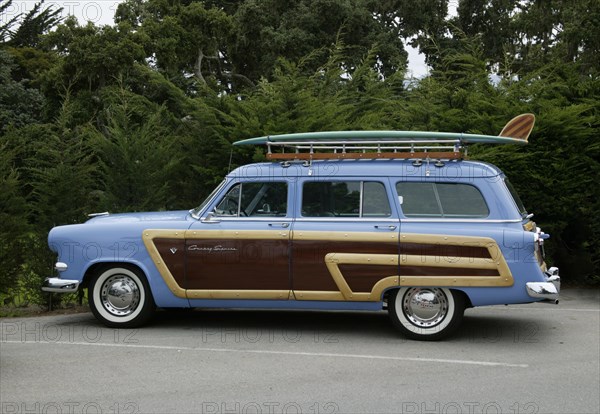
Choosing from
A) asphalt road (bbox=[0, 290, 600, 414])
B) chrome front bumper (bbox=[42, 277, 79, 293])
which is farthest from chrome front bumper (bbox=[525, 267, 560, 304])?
chrome front bumper (bbox=[42, 277, 79, 293])

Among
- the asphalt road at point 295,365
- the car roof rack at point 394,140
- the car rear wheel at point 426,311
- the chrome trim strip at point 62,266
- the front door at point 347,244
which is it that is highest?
the car roof rack at point 394,140

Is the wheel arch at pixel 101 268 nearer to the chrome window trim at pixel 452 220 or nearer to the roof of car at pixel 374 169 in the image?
the roof of car at pixel 374 169

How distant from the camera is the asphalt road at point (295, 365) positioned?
583 cm

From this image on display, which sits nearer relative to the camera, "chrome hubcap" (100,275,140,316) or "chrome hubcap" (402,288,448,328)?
"chrome hubcap" (402,288,448,328)

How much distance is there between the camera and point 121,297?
27.7ft

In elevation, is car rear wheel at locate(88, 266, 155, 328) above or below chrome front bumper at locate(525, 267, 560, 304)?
below

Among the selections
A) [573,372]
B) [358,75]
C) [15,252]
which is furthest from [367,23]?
[573,372]

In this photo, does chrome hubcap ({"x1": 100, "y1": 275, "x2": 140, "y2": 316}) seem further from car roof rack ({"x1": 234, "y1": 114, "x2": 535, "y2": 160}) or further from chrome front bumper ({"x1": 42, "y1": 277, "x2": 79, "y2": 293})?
car roof rack ({"x1": 234, "y1": 114, "x2": 535, "y2": 160})

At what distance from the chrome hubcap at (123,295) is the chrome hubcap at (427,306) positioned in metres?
3.08

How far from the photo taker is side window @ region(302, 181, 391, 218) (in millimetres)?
8109

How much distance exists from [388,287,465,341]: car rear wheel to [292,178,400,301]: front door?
0.28 m

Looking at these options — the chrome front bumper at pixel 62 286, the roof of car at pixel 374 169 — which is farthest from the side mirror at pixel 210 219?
the chrome front bumper at pixel 62 286

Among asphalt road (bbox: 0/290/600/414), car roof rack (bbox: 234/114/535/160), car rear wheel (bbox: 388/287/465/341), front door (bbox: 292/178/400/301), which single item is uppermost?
car roof rack (bbox: 234/114/535/160)

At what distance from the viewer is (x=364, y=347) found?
7703mm
